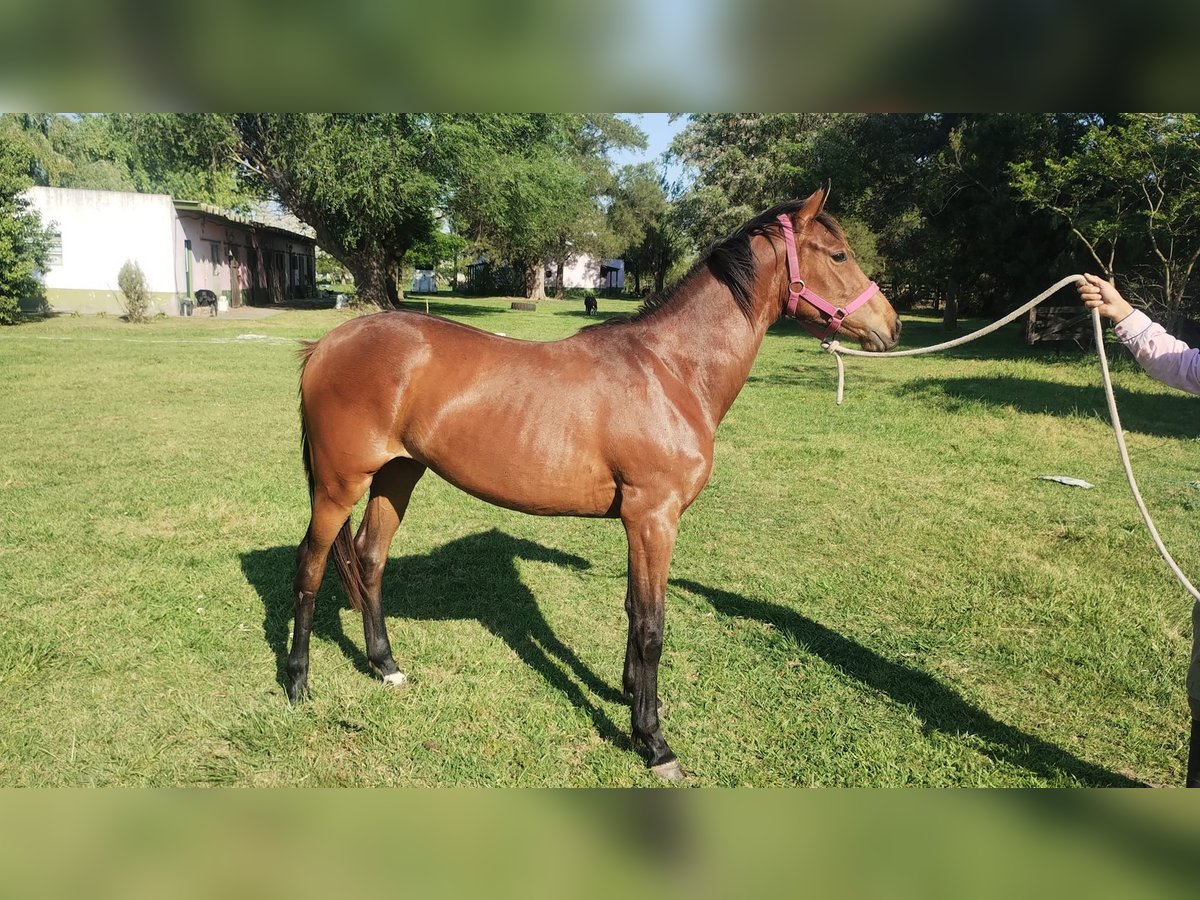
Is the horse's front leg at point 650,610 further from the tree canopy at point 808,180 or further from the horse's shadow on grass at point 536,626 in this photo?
the tree canopy at point 808,180

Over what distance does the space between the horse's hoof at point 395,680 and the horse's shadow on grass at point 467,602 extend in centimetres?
18

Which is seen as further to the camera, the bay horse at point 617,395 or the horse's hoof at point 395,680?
the horse's hoof at point 395,680

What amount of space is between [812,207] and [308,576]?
117 inches

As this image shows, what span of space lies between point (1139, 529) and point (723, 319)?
4912 mm

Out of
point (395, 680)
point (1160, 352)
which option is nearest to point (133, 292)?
point (395, 680)

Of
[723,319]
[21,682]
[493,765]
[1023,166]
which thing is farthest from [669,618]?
[1023,166]

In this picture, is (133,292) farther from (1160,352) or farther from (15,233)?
(1160,352)

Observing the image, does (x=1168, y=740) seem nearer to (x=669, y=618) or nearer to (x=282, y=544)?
(x=669, y=618)

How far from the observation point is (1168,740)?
3.15 m

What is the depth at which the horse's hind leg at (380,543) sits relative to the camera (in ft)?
11.9

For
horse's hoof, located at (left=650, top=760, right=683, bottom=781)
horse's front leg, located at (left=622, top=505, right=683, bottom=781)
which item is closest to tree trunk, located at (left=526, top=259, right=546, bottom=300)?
horse's front leg, located at (left=622, top=505, right=683, bottom=781)

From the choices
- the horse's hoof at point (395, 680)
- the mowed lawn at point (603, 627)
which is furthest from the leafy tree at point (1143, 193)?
the horse's hoof at point (395, 680)

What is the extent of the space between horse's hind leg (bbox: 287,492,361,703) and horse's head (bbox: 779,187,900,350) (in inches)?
93.1

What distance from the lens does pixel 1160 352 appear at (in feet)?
7.85
